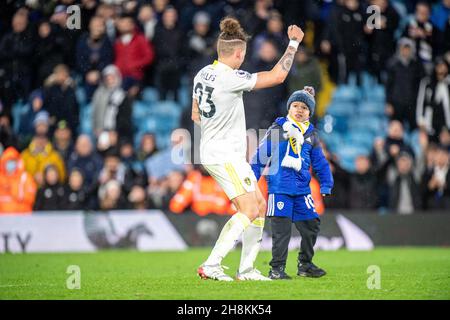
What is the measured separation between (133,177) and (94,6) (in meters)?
3.74

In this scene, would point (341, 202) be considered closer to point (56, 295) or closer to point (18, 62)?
point (18, 62)

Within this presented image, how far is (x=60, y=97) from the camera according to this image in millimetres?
18359

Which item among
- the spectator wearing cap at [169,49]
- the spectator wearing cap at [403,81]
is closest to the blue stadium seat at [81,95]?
the spectator wearing cap at [169,49]

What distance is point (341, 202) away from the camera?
17344 millimetres

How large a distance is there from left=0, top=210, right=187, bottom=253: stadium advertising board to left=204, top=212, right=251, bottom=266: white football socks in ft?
23.6

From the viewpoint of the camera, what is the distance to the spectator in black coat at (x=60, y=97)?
18.3 m

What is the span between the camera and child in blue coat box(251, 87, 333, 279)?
1050 cm

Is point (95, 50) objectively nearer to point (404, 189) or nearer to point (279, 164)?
point (404, 189)

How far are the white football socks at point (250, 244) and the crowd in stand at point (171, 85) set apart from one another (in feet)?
23.1

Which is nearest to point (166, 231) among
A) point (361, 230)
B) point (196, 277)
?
point (361, 230)

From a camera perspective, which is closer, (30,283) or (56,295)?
(56,295)

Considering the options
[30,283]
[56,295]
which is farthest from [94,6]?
[56,295]

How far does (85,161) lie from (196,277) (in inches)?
295
